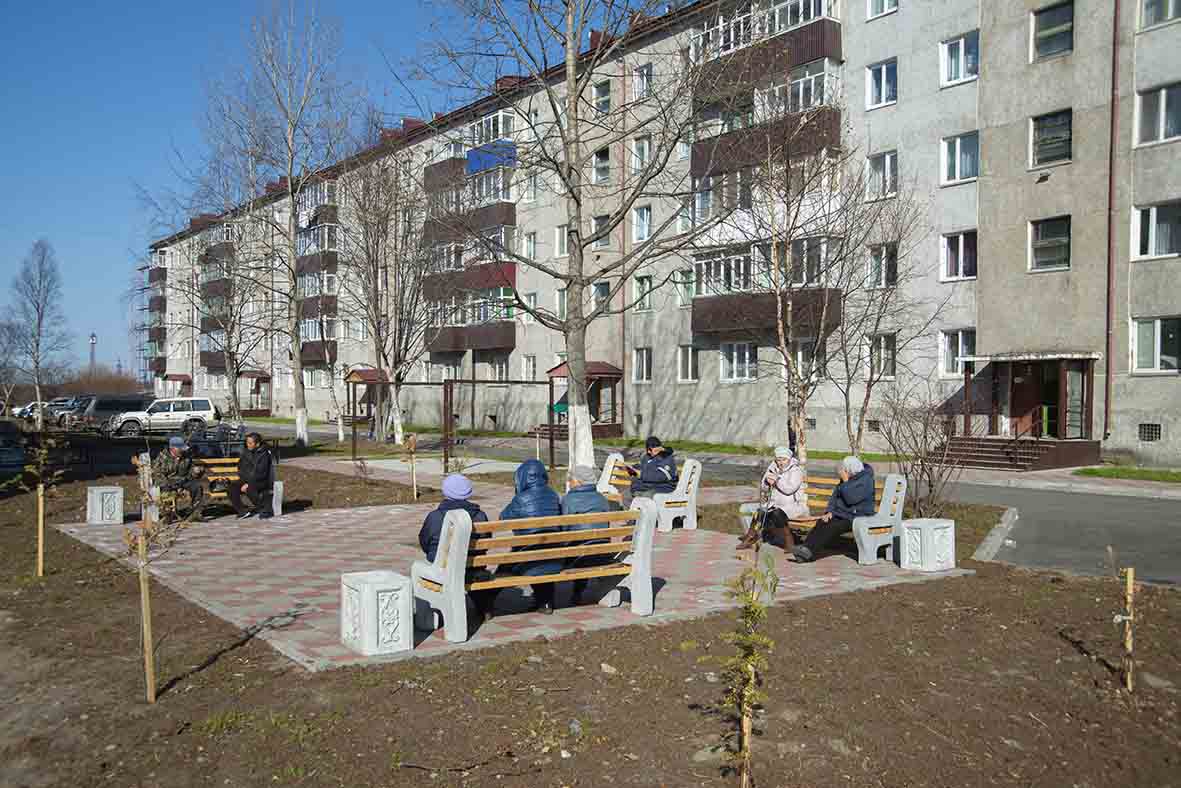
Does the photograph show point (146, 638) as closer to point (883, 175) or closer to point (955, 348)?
point (955, 348)

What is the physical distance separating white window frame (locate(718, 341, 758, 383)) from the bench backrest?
27.2 metres

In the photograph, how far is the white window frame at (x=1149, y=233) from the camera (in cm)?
2517

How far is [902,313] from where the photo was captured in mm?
30031

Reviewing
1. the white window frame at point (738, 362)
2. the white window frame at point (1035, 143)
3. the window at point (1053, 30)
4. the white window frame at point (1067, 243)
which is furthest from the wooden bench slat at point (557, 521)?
the white window frame at point (738, 362)

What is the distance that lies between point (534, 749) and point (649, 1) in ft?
45.0

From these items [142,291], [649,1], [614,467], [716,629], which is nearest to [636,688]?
[716,629]

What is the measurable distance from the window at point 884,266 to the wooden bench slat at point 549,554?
2248 cm

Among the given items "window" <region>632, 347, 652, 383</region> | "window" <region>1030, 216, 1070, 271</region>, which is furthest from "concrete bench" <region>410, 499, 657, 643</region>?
"window" <region>632, 347, 652, 383</region>

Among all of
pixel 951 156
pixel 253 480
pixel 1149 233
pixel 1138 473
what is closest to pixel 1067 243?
pixel 1149 233

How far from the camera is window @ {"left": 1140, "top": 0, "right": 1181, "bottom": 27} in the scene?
24898 mm

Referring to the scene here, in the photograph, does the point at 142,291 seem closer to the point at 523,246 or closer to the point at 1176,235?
the point at 523,246

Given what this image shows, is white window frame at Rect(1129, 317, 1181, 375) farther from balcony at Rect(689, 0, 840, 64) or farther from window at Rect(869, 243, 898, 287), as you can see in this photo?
balcony at Rect(689, 0, 840, 64)

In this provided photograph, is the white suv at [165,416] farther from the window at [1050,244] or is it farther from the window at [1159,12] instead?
the window at [1159,12]

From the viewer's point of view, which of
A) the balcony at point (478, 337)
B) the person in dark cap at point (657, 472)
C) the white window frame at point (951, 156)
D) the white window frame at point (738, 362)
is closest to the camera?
the person in dark cap at point (657, 472)
